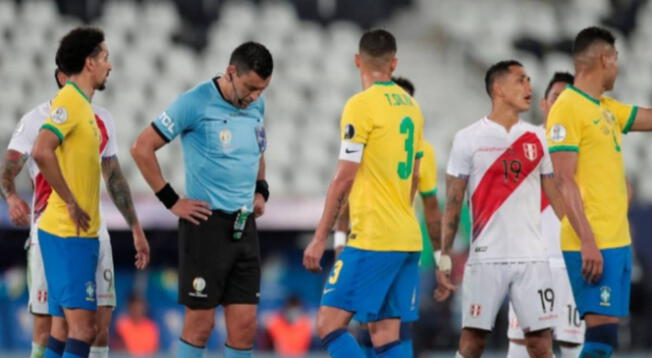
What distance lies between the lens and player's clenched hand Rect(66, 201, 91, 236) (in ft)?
28.6

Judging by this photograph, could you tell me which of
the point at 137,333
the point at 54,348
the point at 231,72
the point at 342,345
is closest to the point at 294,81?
the point at 137,333

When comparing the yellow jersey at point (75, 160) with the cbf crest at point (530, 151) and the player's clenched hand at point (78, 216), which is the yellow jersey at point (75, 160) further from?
the cbf crest at point (530, 151)

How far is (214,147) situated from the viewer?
8961mm

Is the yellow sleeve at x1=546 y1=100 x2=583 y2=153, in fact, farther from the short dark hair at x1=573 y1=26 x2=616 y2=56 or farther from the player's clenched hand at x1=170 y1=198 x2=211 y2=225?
the player's clenched hand at x1=170 y1=198 x2=211 y2=225

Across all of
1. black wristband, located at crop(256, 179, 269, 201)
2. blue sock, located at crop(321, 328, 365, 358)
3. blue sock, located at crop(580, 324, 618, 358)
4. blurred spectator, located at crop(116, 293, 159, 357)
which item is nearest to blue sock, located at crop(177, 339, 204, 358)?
blue sock, located at crop(321, 328, 365, 358)

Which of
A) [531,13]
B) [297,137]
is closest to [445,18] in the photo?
[531,13]

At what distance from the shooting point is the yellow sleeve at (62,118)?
879cm

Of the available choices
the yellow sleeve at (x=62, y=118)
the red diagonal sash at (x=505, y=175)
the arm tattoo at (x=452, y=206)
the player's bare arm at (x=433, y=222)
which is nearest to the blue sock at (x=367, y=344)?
the player's bare arm at (x=433, y=222)

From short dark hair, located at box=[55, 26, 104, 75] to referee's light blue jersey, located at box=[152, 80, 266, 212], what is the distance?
79 centimetres

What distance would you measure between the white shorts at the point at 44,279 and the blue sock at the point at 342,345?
5.54 feet

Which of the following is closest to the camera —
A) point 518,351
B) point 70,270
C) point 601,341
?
point 601,341

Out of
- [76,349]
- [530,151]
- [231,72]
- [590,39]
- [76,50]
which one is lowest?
[76,349]

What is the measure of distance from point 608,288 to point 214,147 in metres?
2.90

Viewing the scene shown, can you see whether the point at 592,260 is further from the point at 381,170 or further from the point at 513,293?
the point at 381,170
